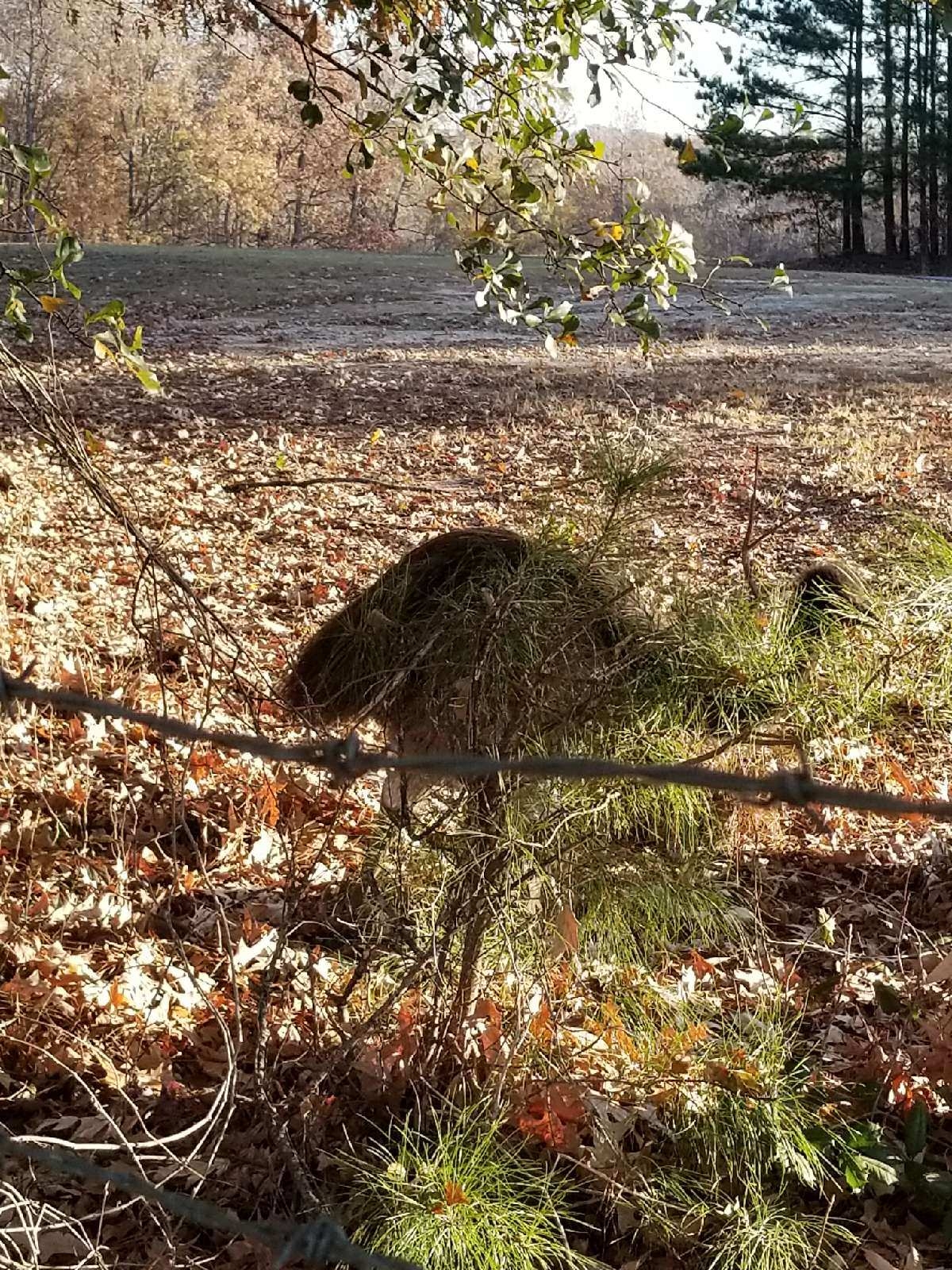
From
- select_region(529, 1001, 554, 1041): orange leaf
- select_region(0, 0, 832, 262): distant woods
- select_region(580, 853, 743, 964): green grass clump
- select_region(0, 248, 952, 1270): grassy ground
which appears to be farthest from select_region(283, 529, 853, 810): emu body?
select_region(0, 0, 832, 262): distant woods

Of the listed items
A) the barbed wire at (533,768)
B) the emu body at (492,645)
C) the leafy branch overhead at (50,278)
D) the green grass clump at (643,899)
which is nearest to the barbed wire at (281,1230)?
the barbed wire at (533,768)

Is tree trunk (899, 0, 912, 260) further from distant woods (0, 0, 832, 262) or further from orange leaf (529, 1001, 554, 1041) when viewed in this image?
orange leaf (529, 1001, 554, 1041)

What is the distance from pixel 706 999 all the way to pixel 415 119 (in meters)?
3.12

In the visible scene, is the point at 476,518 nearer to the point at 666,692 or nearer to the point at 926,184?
the point at 666,692

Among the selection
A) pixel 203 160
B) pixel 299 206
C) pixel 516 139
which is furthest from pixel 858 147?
pixel 516 139

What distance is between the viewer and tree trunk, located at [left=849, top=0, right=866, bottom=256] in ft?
125

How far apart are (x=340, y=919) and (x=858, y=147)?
41411mm

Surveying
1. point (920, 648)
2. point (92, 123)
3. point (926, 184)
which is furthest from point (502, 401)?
point (926, 184)

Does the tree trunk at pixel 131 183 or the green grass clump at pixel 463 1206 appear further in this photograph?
the tree trunk at pixel 131 183

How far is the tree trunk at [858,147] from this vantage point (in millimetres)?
37969

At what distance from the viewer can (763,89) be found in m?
37.6

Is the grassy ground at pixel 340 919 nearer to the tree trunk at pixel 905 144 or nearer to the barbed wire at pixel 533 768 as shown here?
the barbed wire at pixel 533 768

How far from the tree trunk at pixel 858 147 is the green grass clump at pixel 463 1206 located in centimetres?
4100

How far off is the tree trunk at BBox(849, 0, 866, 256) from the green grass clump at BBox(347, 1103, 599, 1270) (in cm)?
4100
